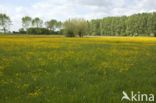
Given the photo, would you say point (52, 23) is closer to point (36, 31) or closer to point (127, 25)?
point (36, 31)

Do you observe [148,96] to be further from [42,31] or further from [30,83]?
[42,31]

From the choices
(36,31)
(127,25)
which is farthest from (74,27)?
(127,25)

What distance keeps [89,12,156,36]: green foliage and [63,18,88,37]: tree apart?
49.6 meters

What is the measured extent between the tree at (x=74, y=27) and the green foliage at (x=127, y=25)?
49585 mm

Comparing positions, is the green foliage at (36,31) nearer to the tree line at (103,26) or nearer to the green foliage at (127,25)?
the tree line at (103,26)

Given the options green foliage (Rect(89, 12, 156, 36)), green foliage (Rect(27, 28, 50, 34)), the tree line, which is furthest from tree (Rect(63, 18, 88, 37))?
green foliage (Rect(89, 12, 156, 36))

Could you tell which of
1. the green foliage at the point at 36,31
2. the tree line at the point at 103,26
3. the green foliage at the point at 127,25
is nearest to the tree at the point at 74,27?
the tree line at the point at 103,26

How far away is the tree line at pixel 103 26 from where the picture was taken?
225 feet

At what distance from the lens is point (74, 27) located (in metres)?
66.8

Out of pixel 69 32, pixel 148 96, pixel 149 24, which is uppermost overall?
pixel 149 24

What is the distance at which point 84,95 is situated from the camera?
500cm

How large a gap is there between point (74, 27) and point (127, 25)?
55.0 m

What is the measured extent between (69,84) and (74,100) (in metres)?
1.66

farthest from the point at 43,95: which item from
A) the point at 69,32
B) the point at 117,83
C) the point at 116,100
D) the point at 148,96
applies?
the point at 69,32
